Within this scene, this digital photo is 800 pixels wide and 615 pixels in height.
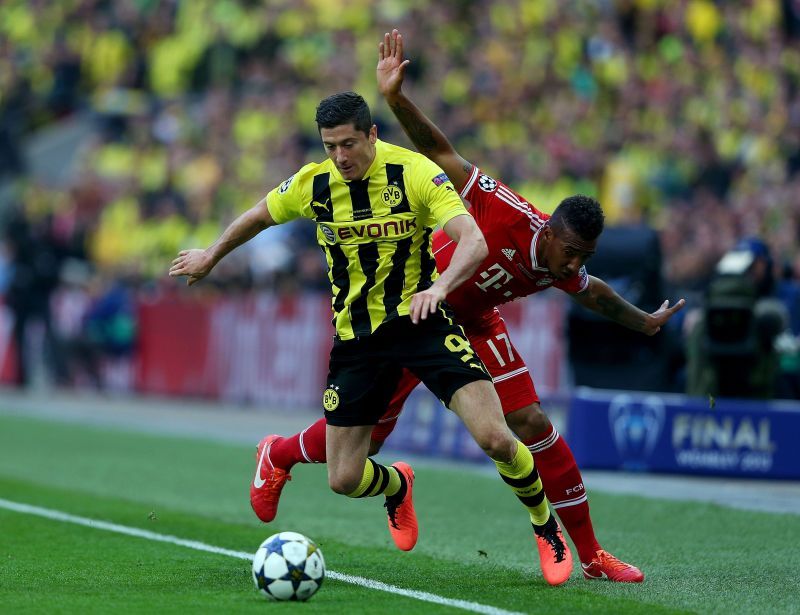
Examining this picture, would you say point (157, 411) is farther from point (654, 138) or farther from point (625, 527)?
point (625, 527)

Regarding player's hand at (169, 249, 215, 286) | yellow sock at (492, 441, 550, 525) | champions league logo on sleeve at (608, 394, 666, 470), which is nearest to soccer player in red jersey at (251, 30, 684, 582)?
yellow sock at (492, 441, 550, 525)

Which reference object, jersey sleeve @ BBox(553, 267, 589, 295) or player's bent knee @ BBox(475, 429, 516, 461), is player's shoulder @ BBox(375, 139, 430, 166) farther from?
player's bent knee @ BBox(475, 429, 516, 461)

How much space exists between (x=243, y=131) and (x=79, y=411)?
6300mm

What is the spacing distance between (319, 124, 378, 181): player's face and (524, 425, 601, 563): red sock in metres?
1.73

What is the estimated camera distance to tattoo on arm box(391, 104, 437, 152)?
25.2 feet

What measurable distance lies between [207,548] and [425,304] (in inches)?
107

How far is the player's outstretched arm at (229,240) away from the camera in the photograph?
7.54 m

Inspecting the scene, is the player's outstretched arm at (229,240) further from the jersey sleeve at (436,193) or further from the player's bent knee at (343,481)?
the player's bent knee at (343,481)

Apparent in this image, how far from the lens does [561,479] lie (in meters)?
7.81

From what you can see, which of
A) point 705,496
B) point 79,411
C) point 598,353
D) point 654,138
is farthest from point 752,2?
point 79,411

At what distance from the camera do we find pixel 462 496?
38.4 feet

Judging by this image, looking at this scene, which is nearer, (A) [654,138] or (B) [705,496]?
(B) [705,496]

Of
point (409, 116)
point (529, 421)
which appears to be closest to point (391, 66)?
point (409, 116)

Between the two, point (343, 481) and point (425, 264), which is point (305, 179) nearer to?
point (425, 264)
